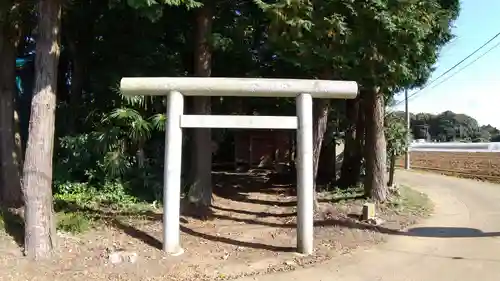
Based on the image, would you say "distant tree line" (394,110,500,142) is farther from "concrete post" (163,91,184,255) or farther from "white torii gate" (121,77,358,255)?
"concrete post" (163,91,184,255)

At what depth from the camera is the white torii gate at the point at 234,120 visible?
7867 millimetres

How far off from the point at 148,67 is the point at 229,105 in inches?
114

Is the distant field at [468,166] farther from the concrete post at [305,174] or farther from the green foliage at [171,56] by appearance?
the concrete post at [305,174]

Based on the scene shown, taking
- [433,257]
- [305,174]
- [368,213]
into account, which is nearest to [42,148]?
[305,174]

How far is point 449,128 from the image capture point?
80500 millimetres

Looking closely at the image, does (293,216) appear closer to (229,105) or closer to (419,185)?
(229,105)

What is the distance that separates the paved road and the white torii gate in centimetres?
108

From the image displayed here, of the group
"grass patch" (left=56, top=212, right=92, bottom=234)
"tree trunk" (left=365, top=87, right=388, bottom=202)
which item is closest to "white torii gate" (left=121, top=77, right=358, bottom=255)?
→ "grass patch" (left=56, top=212, right=92, bottom=234)

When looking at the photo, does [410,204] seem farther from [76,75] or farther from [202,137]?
[76,75]

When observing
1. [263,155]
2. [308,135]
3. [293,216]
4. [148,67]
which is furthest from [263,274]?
[263,155]

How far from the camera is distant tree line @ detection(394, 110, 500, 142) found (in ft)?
255

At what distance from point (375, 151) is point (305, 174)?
18.5ft

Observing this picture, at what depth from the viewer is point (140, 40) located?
11086mm

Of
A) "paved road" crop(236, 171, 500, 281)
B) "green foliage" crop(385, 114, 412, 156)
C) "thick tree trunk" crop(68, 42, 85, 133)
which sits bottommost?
"paved road" crop(236, 171, 500, 281)
